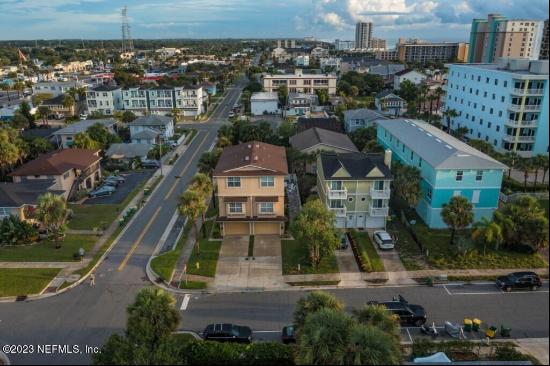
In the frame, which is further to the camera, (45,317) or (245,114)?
(245,114)

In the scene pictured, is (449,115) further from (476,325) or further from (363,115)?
(476,325)

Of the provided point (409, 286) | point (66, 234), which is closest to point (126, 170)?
point (66, 234)

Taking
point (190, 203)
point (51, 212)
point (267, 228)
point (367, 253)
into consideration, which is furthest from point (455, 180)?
point (51, 212)

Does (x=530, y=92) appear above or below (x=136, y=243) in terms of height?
above

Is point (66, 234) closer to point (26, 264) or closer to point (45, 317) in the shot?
point (26, 264)

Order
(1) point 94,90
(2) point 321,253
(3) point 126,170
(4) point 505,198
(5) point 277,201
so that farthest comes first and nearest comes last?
(1) point 94,90
(3) point 126,170
(4) point 505,198
(5) point 277,201
(2) point 321,253

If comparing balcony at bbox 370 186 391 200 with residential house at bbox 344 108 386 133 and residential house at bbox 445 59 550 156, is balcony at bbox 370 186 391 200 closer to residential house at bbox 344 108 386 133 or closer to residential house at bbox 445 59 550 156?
residential house at bbox 445 59 550 156

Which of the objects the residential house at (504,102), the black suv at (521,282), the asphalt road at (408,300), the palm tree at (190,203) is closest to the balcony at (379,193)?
the asphalt road at (408,300)
